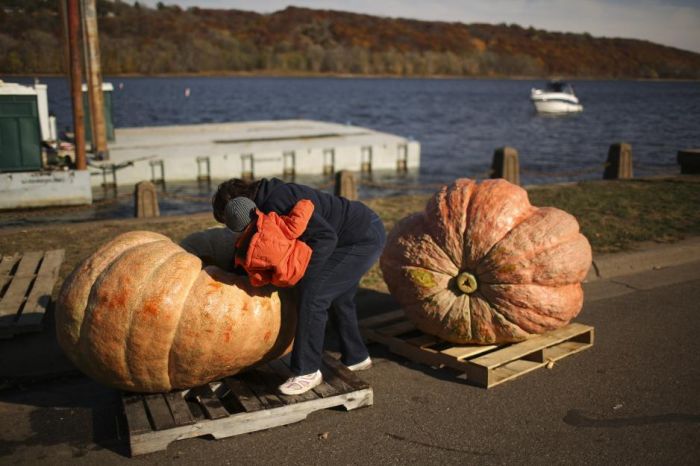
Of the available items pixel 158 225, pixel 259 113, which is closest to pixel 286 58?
pixel 259 113

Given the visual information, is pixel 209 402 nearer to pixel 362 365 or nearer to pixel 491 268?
pixel 362 365

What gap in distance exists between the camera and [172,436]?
414 centimetres

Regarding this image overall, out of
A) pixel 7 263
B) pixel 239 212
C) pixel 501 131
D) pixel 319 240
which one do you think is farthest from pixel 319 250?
pixel 501 131

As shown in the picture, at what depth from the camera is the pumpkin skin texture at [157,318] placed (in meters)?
4.34

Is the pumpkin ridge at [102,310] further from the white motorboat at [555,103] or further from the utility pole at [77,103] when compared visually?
the white motorboat at [555,103]

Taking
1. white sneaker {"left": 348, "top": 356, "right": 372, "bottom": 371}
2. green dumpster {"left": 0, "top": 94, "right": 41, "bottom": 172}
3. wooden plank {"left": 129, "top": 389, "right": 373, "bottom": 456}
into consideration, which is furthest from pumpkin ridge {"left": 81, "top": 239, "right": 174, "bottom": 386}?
green dumpster {"left": 0, "top": 94, "right": 41, "bottom": 172}

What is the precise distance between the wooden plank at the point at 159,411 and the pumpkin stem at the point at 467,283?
7.75ft

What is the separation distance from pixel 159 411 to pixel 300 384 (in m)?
0.94

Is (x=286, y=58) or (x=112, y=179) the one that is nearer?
(x=112, y=179)

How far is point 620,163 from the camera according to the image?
50.6 feet

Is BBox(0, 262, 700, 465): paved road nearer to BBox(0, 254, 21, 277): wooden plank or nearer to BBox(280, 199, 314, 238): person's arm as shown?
BBox(280, 199, 314, 238): person's arm

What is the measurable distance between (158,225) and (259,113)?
188 feet

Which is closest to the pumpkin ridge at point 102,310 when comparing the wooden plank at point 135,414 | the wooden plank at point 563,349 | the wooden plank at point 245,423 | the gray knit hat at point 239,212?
the wooden plank at point 135,414

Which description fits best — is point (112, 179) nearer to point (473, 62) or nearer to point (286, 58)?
point (286, 58)
